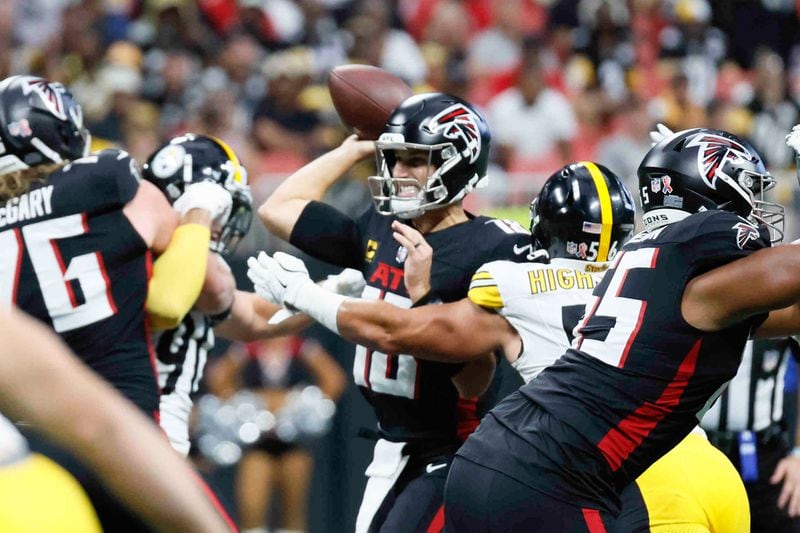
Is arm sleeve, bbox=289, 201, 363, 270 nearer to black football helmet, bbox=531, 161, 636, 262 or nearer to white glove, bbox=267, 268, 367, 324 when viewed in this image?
white glove, bbox=267, 268, 367, 324

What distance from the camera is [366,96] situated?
476 centimetres

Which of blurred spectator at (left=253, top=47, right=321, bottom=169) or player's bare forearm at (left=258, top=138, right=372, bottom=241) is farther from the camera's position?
blurred spectator at (left=253, top=47, right=321, bottom=169)

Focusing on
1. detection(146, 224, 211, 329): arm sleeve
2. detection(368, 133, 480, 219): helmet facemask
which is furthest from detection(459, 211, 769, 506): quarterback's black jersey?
detection(146, 224, 211, 329): arm sleeve

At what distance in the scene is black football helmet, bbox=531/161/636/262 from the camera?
13.0 ft

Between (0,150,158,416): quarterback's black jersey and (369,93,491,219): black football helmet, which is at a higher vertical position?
(369,93,491,219): black football helmet

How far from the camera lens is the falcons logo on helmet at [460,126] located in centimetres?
427

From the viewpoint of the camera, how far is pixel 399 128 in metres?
4.28

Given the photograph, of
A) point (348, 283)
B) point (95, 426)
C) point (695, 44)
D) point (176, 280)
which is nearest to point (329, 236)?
point (348, 283)

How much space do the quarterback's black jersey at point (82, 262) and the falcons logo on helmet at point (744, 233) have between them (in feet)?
6.18

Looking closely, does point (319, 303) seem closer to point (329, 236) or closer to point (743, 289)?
point (329, 236)

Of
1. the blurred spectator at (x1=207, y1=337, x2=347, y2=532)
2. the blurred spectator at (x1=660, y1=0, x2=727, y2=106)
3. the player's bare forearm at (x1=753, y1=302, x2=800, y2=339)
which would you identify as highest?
the player's bare forearm at (x1=753, y1=302, x2=800, y2=339)

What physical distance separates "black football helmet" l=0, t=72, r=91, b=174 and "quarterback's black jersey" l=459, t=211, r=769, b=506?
169 cm

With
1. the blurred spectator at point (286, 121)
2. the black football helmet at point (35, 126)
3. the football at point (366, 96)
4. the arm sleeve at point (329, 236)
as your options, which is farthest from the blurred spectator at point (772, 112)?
the black football helmet at point (35, 126)

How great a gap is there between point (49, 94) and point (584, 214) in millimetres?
1744
